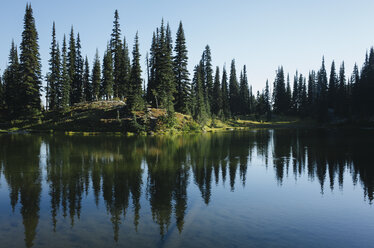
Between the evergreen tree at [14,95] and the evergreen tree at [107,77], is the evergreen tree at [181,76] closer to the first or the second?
the evergreen tree at [107,77]

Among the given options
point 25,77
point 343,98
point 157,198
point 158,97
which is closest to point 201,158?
point 157,198

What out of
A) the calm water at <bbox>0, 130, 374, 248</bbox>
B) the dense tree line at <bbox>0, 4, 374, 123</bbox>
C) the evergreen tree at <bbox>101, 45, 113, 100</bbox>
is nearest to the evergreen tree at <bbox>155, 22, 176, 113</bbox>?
the dense tree line at <bbox>0, 4, 374, 123</bbox>

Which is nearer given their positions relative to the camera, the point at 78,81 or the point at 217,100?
the point at 78,81

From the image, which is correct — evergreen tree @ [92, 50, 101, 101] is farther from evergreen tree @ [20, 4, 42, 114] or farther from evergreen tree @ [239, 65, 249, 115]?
evergreen tree @ [239, 65, 249, 115]

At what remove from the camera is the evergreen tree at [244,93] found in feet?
388

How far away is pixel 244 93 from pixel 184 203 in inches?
4398

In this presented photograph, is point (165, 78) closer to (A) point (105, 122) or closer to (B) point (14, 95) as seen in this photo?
(A) point (105, 122)

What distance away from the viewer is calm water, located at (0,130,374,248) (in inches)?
419

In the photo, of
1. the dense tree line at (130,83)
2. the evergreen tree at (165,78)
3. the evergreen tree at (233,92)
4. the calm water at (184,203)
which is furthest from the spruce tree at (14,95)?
the evergreen tree at (233,92)

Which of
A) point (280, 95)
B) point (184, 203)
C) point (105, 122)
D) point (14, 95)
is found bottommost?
point (184, 203)

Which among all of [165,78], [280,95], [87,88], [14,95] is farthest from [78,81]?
[280,95]

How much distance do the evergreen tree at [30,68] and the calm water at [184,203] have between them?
149 feet

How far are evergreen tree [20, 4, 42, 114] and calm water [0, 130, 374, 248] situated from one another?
45500 mm

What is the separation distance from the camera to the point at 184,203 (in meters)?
14.6
